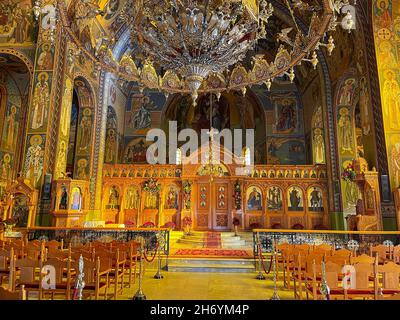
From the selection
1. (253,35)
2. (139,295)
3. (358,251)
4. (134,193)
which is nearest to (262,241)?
(358,251)

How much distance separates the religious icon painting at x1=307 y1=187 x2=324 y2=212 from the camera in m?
15.0

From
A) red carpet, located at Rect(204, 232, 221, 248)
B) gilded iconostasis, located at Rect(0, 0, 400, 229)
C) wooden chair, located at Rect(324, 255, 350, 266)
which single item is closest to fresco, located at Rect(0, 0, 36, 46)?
gilded iconostasis, located at Rect(0, 0, 400, 229)

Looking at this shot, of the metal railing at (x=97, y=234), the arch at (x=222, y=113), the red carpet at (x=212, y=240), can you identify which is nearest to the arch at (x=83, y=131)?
the metal railing at (x=97, y=234)

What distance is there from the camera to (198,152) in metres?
15.8

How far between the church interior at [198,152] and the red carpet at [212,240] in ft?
0.59

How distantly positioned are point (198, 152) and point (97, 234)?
317 inches

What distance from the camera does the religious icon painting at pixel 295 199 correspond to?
49.8ft

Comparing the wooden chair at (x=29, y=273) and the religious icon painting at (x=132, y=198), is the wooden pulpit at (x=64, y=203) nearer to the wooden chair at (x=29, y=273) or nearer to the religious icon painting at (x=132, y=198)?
the religious icon painting at (x=132, y=198)

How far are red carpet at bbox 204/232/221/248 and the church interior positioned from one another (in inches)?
7.0

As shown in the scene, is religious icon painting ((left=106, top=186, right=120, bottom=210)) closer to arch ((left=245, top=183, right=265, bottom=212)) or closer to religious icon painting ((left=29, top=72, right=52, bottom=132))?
religious icon painting ((left=29, top=72, right=52, bottom=132))

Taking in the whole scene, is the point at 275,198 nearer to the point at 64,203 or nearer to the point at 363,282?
the point at 64,203

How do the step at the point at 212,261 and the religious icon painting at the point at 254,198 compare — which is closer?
the step at the point at 212,261
